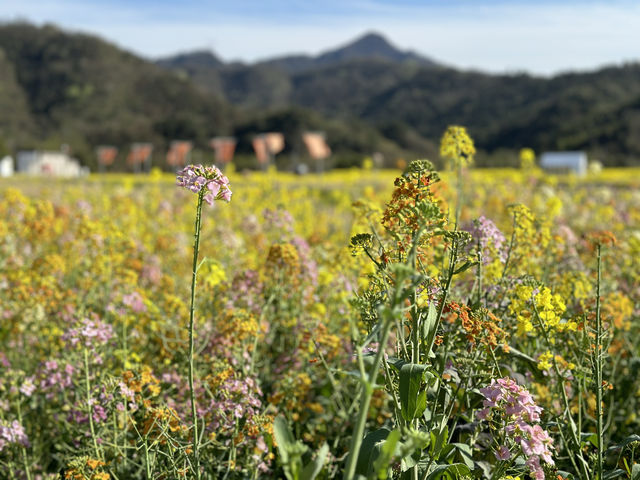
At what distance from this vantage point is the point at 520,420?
2100mm

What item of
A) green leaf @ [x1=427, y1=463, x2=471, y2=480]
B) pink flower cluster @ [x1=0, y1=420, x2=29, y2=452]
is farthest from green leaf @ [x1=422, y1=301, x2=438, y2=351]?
pink flower cluster @ [x1=0, y1=420, x2=29, y2=452]

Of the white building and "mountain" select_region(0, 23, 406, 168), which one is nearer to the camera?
the white building

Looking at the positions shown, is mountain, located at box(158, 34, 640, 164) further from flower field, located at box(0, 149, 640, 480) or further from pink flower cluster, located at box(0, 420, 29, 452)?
pink flower cluster, located at box(0, 420, 29, 452)

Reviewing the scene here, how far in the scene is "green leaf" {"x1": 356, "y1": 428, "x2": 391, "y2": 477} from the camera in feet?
6.76

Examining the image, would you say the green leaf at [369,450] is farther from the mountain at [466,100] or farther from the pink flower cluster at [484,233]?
the mountain at [466,100]

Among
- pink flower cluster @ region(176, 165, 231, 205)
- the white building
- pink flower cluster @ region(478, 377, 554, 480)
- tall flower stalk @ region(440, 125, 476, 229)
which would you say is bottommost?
pink flower cluster @ region(478, 377, 554, 480)

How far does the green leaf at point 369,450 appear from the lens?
2.06 meters

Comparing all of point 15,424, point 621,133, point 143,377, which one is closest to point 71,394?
point 15,424

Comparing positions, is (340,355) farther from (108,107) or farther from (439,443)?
(108,107)

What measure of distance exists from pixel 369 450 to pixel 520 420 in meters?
0.51

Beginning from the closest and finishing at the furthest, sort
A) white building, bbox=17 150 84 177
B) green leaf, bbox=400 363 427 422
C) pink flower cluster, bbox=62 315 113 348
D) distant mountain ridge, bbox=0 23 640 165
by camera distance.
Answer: green leaf, bbox=400 363 427 422 → pink flower cluster, bbox=62 315 113 348 → white building, bbox=17 150 84 177 → distant mountain ridge, bbox=0 23 640 165

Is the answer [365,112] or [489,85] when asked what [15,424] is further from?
[365,112]

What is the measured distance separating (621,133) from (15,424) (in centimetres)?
7492

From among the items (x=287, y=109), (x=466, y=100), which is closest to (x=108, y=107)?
(x=287, y=109)
